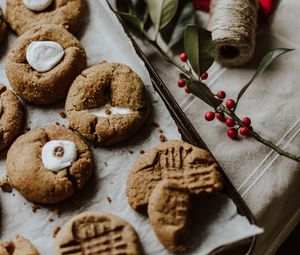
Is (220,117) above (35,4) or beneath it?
beneath

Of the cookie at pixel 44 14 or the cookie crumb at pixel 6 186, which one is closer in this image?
the cookie crumb at pixel 6 186

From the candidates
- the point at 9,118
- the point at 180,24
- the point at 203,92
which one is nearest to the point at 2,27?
the point at 9,118

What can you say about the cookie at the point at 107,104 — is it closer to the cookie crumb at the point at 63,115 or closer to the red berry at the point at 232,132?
→ the cookie crumb at the point at 63,115

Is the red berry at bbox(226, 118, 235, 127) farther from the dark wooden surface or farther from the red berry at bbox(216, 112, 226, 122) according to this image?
the dark wooden surface

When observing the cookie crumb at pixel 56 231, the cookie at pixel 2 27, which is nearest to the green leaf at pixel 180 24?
the cookie at pixel 2 27

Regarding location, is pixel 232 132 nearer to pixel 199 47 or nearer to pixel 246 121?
pixel 246 121

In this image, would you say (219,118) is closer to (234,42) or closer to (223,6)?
(234,42)
